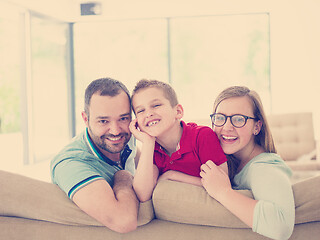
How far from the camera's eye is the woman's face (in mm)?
1459

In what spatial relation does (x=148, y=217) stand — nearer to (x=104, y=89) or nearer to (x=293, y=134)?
(x=104, y=89)

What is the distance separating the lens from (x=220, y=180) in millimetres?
1224

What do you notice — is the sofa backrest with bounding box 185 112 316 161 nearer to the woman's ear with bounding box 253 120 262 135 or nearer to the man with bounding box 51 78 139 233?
the woman's ear with bounding box 253 120 262 135

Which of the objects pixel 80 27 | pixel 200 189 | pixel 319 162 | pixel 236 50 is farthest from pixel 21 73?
pixel 200 189

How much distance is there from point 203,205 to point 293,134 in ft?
10.1

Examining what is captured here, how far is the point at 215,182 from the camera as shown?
3.96 ft

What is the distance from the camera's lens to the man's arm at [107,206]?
3.69 ft

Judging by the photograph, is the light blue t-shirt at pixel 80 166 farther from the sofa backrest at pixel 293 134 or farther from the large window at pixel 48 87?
the large window at pixel 48 87

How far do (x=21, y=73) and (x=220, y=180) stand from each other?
5.09 meters

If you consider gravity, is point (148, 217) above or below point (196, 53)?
below

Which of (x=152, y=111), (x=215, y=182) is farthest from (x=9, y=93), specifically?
(x=215, y=182)

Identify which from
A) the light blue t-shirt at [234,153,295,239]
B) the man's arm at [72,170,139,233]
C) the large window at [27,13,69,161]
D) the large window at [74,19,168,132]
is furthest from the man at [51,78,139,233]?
the large window at [74,19,168,132]

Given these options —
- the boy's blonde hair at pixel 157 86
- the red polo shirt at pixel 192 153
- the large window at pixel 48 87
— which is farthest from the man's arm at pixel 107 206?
the large window at pixel 48 87

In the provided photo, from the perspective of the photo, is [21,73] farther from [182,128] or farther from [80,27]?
[182,128]
